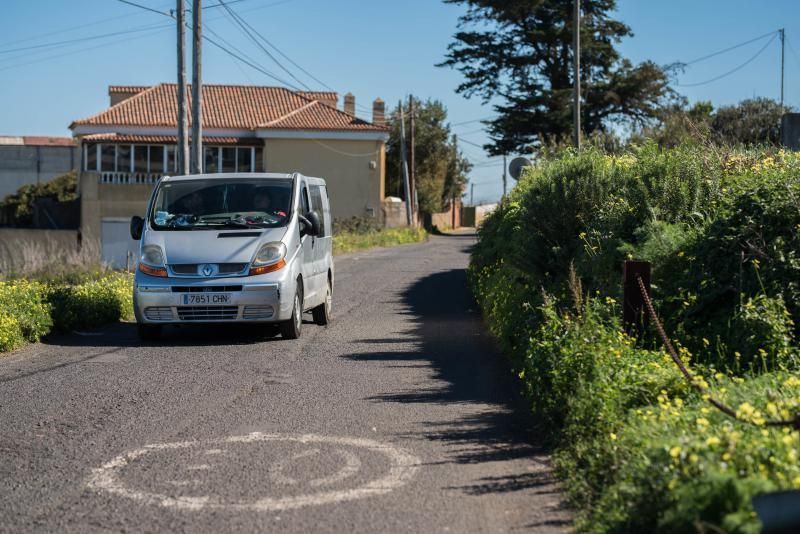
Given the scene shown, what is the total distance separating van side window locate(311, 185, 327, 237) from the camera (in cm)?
1420

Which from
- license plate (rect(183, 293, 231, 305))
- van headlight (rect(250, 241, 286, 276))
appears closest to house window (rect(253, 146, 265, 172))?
van headlight (rect(250, 241, 286, 276))

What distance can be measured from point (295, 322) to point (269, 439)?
557cm

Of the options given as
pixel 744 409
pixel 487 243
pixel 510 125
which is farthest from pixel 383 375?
pixel 510 125

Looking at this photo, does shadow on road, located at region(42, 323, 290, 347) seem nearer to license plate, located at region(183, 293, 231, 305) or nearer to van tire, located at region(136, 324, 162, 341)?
van tire, located at region(136, 324, 162, 341)

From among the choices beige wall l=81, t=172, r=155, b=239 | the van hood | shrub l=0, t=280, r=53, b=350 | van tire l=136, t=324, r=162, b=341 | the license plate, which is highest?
beige wall l=81, t=172, r=155, b=239

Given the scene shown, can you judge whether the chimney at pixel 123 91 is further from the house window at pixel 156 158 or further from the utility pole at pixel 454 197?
the utility pole at pixel 454 197

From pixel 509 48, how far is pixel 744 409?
43.9 meters

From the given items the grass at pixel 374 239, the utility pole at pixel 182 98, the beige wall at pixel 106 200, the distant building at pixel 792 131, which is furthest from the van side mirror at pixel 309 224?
the beige wall at pixel 106 200

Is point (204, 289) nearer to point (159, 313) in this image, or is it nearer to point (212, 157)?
point (159, 313)

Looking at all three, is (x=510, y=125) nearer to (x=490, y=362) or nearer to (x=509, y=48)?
(x=509, y=48)

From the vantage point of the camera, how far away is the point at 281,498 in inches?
215

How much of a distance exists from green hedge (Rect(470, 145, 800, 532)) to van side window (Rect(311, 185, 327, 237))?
2662mm

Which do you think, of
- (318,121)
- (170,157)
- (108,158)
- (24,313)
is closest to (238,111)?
(318,121)

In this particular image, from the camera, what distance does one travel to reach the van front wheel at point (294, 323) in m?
Answer: 12.3
